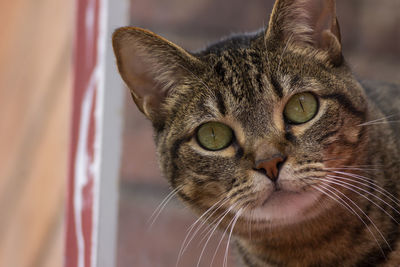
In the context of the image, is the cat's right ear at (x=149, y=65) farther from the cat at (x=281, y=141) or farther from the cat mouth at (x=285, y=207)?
the cat mouth at (x=285, y=207)

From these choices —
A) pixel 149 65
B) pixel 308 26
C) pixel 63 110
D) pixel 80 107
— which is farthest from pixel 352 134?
pixel 63 110

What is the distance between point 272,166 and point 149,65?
1.02ft

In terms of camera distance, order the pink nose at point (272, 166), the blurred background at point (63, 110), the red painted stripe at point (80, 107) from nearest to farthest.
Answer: the pink nose at point (272, 166) → the red painted stripe at point (80, 107) → the blurred background at point (63, 110)

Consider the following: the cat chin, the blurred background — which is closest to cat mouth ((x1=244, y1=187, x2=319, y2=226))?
the cat chin

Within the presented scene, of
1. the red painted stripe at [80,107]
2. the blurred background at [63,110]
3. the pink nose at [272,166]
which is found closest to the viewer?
the pink nose at [272,166]

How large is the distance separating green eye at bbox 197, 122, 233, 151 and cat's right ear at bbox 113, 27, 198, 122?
0.12 metres

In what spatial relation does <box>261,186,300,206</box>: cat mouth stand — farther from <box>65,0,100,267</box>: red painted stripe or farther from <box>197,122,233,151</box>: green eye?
<box>65,0,100,267</box>: red painted stripe

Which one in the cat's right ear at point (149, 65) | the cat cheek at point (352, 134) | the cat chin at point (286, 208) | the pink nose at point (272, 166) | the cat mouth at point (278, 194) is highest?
the cat's right ear at point (149, 65)

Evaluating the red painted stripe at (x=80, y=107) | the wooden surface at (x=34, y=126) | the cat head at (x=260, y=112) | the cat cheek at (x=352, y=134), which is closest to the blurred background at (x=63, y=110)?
the wooden surface at (x=34, y=126)

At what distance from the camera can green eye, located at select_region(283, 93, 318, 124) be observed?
0.84m

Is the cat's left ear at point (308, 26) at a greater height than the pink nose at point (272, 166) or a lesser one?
greater

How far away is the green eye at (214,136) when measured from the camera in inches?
34.0

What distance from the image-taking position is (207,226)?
0.96 m

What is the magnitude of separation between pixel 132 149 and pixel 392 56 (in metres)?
0.77
